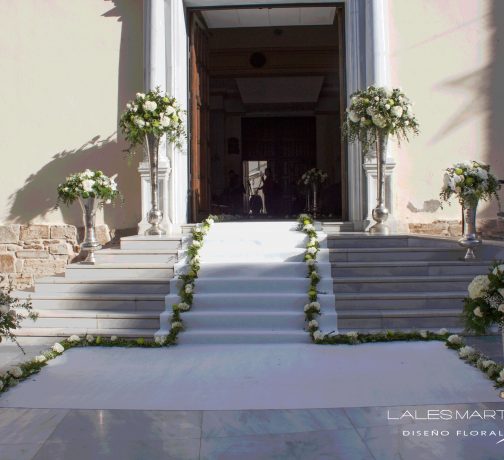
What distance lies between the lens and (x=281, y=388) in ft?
12.7

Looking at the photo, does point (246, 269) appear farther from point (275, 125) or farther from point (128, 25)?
point (275, 125)

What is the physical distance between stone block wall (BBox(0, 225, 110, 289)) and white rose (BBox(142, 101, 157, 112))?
2.14 meters

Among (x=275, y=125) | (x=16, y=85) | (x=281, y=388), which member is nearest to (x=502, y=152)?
(x=281, y=388)

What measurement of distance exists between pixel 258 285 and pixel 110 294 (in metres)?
1.41

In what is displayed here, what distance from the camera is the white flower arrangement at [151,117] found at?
7.03 metres

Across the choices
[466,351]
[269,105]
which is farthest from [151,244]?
[269,105]

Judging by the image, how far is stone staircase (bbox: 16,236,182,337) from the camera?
5426 mm

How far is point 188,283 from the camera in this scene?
5781mm

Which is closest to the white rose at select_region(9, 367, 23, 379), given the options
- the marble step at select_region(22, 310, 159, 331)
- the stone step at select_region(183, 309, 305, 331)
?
the marble step at select_region(22, 310, 159, 331)

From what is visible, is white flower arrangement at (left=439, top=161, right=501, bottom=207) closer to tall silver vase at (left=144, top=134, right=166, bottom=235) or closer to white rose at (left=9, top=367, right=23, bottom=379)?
tall silver vase at (left=144, top=134, right=166, bottom=235)

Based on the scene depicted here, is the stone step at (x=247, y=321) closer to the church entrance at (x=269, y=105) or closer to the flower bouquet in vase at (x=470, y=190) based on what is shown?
the flower bouquet in vase at (x=470, y=190)

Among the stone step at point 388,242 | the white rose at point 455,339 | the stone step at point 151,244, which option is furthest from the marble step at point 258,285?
the white rose at point 455,339

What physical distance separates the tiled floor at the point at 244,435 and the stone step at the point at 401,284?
95.2 inches

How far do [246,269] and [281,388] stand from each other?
2.32 metres
